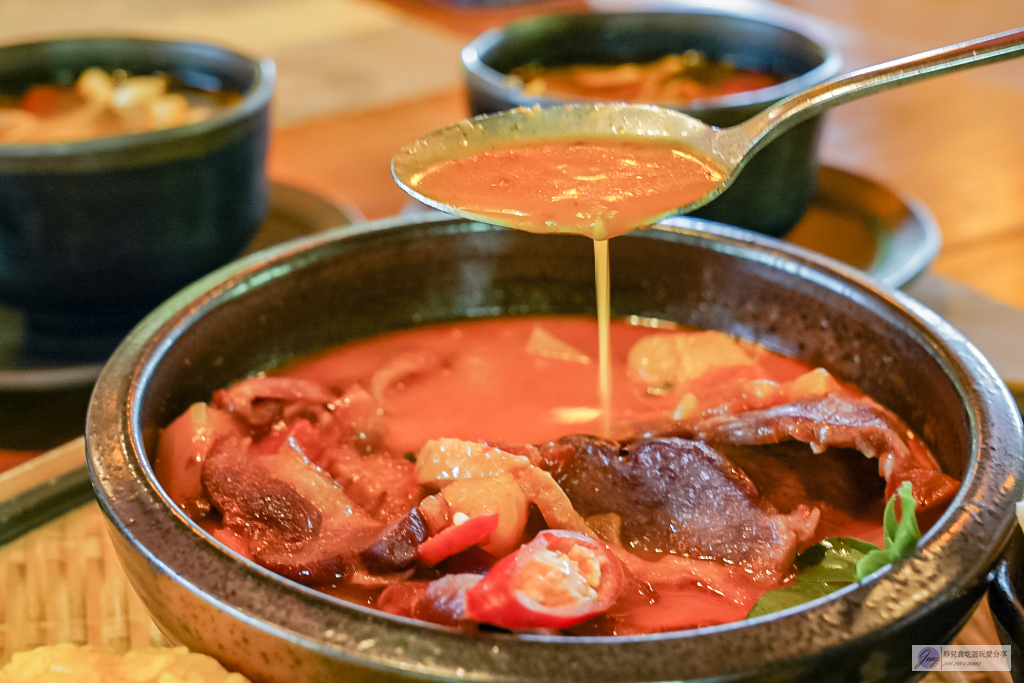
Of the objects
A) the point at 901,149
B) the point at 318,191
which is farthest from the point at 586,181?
the point at 901,149

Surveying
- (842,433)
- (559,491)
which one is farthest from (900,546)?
(559,491)

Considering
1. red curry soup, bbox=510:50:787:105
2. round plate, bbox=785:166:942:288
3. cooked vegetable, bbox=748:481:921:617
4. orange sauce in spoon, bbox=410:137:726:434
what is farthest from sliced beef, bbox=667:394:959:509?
red curry soup, bbox=510:50:787:105

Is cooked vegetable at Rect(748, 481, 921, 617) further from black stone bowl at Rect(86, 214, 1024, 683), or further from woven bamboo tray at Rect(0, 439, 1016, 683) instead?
woven bamboo tray at Rect(0, 439, 1016, 683)

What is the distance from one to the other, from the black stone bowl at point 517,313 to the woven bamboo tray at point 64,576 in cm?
21

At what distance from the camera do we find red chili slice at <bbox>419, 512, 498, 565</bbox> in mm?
1331

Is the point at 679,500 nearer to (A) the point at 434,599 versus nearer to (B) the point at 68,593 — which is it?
(A) the point at 434,599

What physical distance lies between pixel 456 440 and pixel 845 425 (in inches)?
23.9

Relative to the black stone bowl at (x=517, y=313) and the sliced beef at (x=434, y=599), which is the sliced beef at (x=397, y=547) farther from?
the black stone bowl at (x=517, y=313)

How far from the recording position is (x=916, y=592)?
1.07 meters

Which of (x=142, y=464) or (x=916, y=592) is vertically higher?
(x=916, y=592)

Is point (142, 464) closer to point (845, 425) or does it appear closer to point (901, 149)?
point (845, 425)

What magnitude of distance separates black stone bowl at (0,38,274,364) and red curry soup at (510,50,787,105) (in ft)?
3.13

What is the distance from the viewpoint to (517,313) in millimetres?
2178

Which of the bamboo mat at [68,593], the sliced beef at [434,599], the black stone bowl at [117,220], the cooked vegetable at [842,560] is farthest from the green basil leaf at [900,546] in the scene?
the black stone bowl at [117,220]
